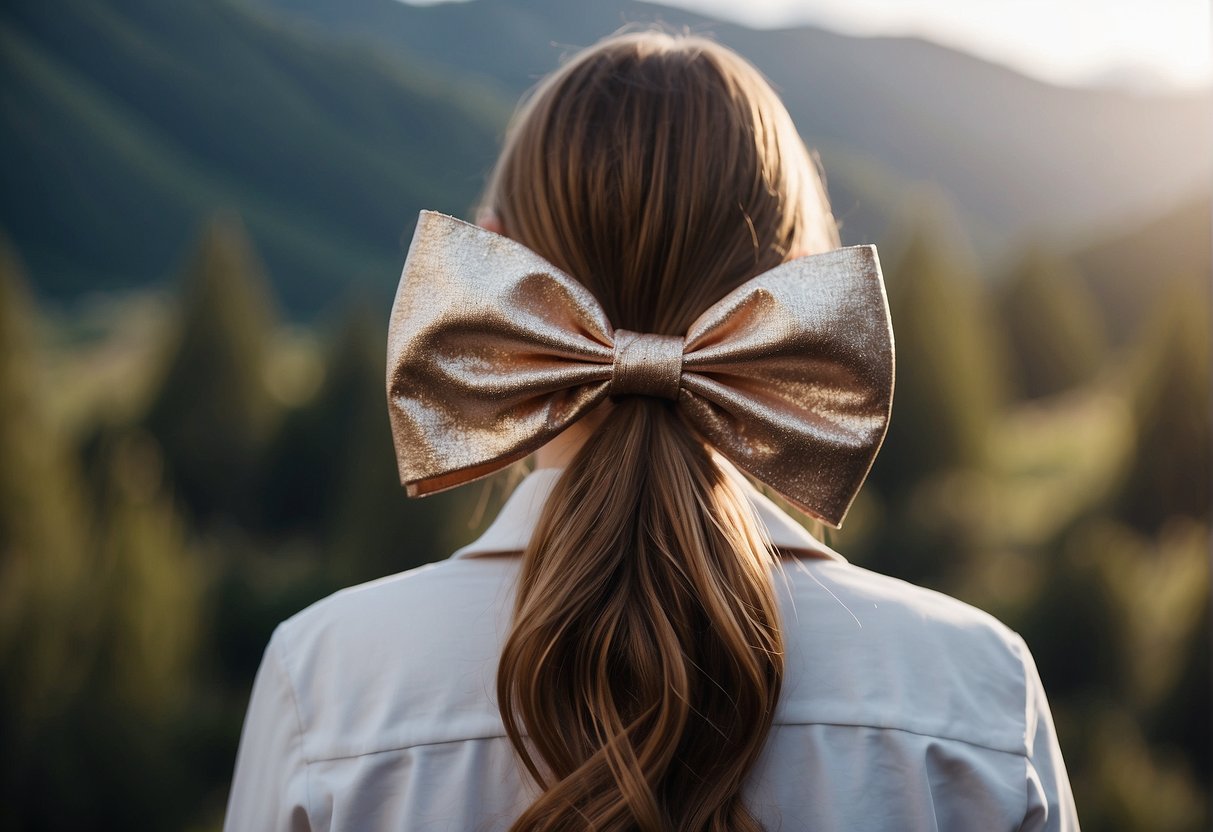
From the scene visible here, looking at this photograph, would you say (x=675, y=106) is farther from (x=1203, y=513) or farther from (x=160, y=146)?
(x=1203, y=513)

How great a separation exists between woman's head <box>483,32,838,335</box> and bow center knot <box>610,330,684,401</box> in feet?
0.23

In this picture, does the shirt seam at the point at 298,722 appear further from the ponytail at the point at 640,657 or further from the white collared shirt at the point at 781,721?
the ponytail at the point at 640,657

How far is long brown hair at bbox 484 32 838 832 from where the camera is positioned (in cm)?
75

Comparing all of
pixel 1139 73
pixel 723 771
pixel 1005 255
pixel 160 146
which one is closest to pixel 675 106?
pixel 723 771

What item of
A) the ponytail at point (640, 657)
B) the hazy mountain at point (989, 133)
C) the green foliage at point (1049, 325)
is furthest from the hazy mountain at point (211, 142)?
the ponytail at point (640, 657)

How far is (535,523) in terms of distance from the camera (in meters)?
0.86

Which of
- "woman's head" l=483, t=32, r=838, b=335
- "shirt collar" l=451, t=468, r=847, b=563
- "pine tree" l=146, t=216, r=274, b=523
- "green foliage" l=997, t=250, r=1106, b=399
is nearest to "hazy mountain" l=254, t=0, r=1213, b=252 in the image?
"green foliage" l=997, t=250, r=1106, b=399

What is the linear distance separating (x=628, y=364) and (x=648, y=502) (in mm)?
114

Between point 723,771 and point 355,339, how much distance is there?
1692mm

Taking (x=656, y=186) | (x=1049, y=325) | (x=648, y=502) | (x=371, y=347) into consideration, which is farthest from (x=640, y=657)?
(x=1049, y=325)

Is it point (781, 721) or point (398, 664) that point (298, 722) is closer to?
point (398, 664)

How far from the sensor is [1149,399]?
244cm

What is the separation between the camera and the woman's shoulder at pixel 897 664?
0.80 m

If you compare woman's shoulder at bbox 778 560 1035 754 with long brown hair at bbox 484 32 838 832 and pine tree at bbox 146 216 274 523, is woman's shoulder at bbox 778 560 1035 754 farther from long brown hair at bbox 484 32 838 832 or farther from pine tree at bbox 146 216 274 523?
pine tree at bbox 146 216 274 523
